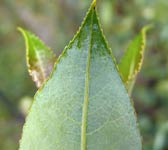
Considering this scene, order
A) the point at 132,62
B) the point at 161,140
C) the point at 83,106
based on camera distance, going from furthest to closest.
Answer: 1. the point at 161,140
2. the point at 132,62
3. the point at 83,106

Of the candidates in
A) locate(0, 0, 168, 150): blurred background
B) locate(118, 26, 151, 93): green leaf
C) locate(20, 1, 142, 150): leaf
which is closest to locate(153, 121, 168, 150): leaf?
locate(0, 0, 168, 150): blurred background

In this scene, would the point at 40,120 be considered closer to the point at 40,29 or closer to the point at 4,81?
the point at 4,81

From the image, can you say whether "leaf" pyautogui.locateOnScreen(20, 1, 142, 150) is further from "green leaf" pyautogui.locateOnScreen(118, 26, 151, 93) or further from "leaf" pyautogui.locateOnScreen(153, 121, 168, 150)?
"leaf" pyautogui.locateOnScreen(153, 121, 168, 150)

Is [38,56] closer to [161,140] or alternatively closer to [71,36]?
[161,140]

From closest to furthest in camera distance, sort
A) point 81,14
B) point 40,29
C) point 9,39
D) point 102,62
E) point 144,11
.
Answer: point 102,62, point 144,11, point 81,14, point 40,29, point 9,39

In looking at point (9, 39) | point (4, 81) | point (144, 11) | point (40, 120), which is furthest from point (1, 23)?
point (40, 120)

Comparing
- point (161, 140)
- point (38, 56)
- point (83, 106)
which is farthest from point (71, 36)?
point (83, 106)
